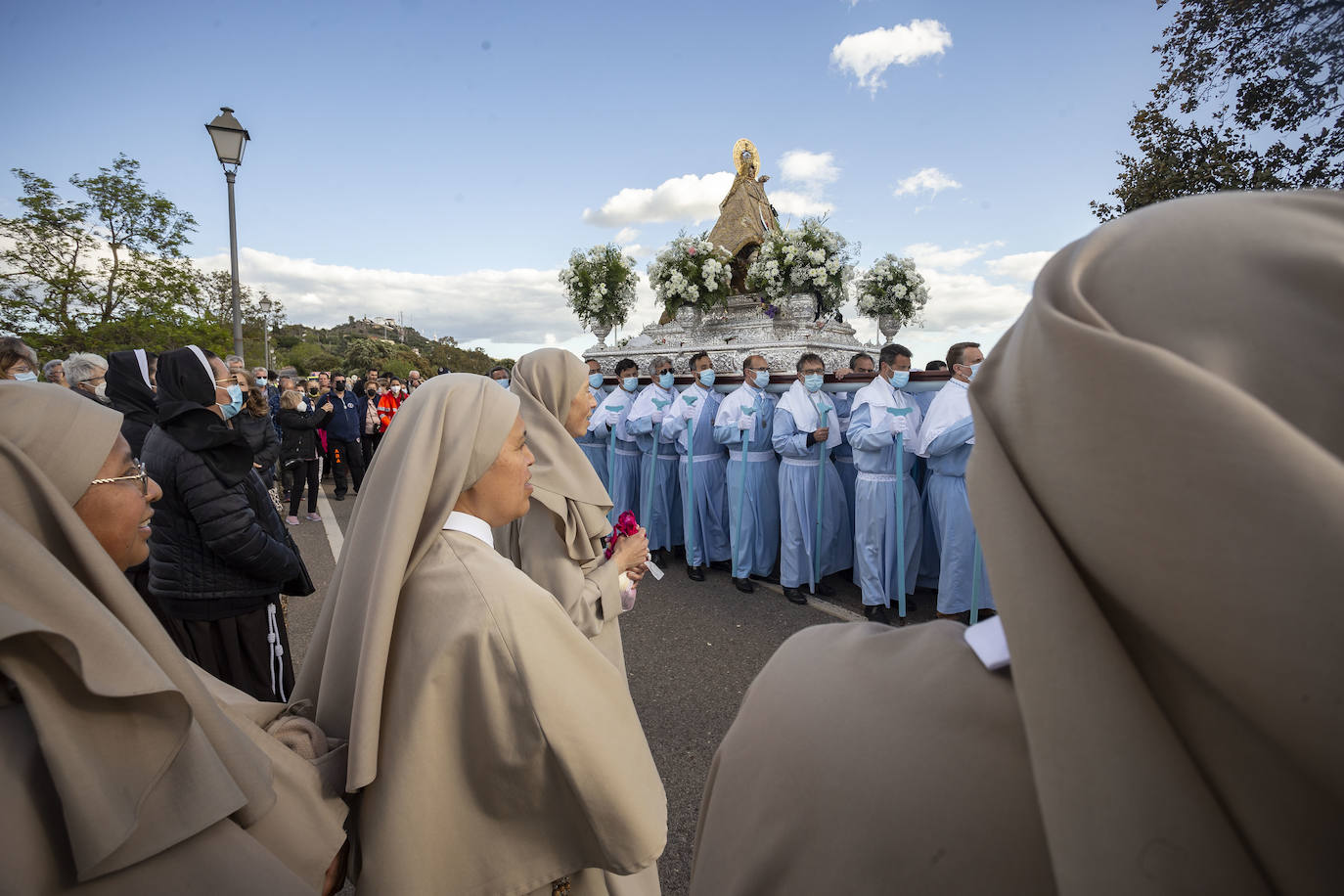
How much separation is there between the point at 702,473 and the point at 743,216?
7.29 m

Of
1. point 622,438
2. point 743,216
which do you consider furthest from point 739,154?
point 622,438

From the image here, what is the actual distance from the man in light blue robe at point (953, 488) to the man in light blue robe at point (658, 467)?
310 cm

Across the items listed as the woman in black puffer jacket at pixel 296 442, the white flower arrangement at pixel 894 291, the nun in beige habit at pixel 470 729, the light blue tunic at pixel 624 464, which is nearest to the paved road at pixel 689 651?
the nun in beige habit at pixel 470 729

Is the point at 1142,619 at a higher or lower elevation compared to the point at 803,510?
higher

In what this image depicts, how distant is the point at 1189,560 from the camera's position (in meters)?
0.45

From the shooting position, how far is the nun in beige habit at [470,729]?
53.7 inches

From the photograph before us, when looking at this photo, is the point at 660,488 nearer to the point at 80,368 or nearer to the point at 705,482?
the point at 705,482

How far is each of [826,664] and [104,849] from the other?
1094mm

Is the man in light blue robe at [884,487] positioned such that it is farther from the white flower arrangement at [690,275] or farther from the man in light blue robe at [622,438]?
the white flower arrangement at [690,275]

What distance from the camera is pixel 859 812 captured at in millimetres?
620

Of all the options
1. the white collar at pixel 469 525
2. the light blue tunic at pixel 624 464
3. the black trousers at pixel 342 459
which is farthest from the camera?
the black trousers at pixel 342 459

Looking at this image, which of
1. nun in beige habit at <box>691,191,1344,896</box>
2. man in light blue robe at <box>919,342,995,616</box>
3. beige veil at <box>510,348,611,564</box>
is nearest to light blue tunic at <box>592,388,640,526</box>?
man in light blue robe at <box>919,342,995,616</box>

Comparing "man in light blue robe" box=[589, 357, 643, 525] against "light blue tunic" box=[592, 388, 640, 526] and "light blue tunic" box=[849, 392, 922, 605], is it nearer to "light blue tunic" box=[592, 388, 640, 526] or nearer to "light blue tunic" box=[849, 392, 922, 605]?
"light blue tunic" box=[592, 388, 640, 526]

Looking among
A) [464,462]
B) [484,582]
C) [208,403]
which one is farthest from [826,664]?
[208,403]
